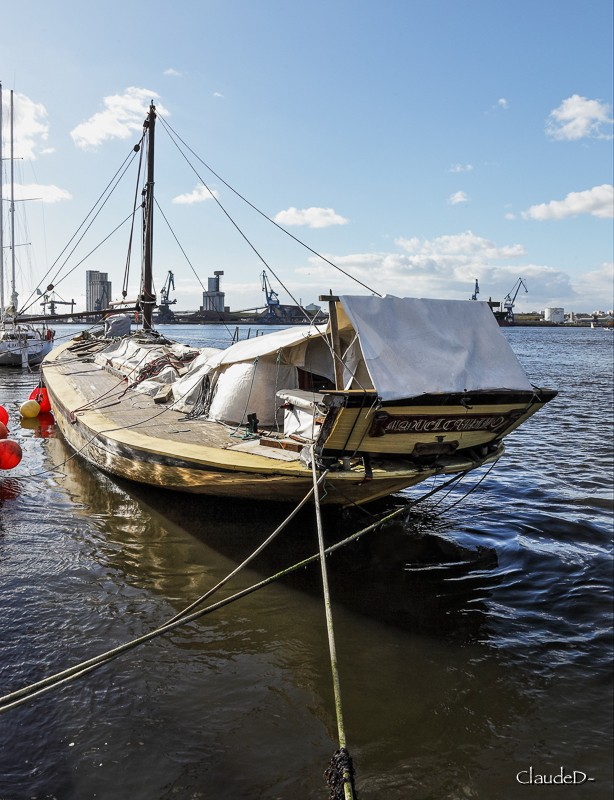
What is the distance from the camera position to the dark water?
4.12 metres

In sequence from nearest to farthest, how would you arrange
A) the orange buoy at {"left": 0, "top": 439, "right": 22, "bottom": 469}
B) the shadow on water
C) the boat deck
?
1. the shadow on water
2. the boat deck
3. the orange buoy at {"left": 0, "top": 439, "right": 22, "bottom": 469}

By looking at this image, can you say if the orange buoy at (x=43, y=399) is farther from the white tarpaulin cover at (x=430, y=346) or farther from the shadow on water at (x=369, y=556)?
the white tarpaulin cover at (x=430, y=346)

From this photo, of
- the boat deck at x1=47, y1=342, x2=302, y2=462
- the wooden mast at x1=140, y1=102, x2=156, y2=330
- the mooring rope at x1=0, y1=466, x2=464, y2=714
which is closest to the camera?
the mooring rope at x1=0, y1=466, x2=464, y2=714

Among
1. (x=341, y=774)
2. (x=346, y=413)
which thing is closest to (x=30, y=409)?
(x=346, y=413)

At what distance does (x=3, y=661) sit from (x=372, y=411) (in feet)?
13.6

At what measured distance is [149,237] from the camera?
1934cm

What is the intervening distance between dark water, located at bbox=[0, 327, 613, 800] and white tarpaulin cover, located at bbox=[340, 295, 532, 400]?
2456 millimetres

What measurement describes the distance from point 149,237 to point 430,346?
15.0 meters

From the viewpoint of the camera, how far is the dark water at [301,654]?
4.12 metres

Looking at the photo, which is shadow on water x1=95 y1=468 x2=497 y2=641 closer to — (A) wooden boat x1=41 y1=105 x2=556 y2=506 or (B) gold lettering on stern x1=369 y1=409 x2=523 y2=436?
(A) wooden boat x1=41 y1=105 x2=556 y2=506

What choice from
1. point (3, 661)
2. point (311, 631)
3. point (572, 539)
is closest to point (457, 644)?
point (311, 631)

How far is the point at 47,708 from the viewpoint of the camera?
15.2 feet

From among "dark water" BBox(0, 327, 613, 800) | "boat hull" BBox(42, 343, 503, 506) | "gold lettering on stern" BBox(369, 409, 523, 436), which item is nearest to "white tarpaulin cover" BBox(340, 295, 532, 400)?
"gold lettering on stern" BBox(369, 409, 523, 436)

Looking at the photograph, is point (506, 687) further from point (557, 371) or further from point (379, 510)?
point (557, 371)
